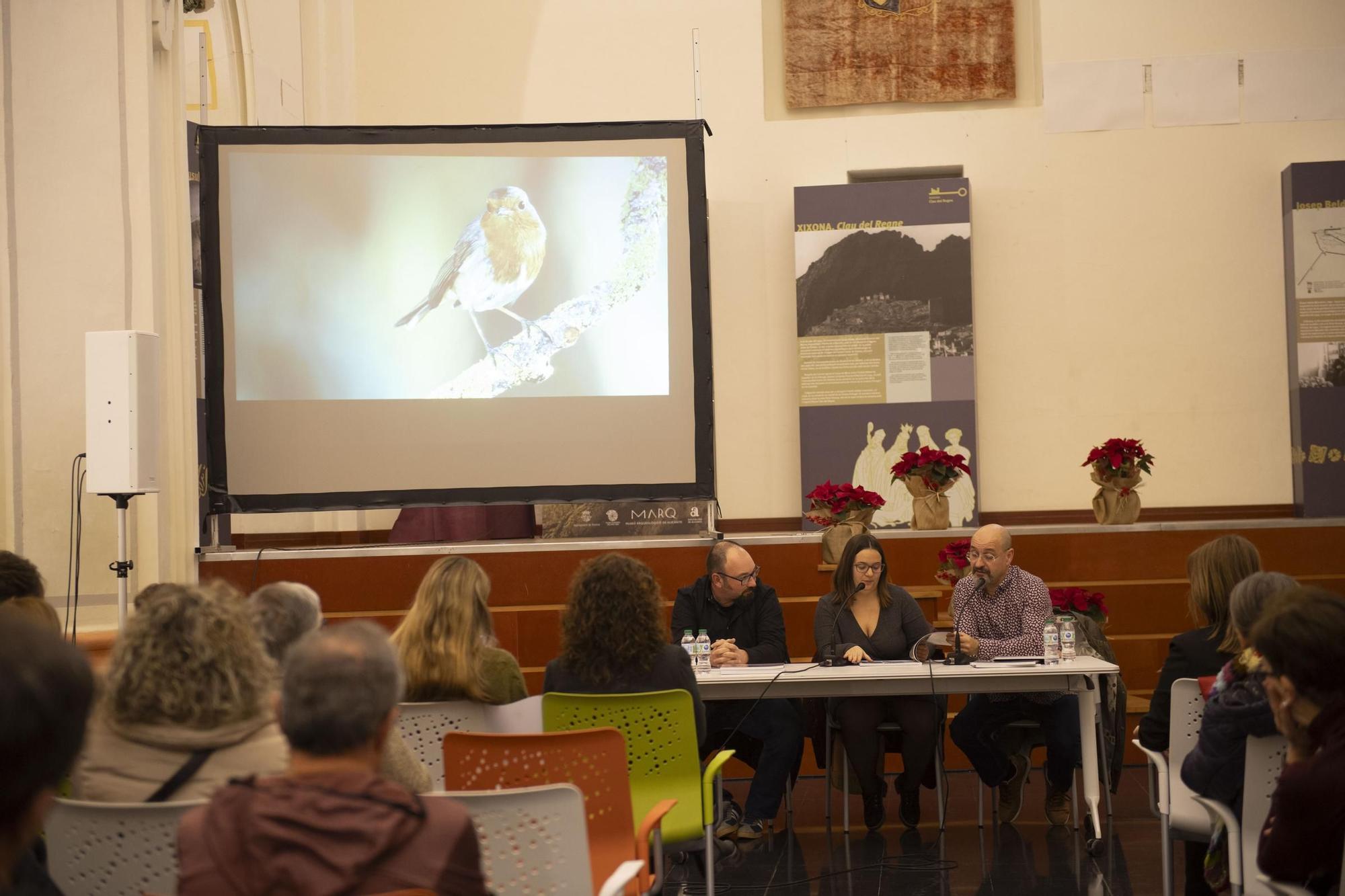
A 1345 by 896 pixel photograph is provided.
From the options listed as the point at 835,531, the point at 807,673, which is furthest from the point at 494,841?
the point at 835,531

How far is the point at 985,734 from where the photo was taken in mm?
5000

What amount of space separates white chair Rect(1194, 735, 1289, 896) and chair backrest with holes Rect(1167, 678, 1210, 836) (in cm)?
30

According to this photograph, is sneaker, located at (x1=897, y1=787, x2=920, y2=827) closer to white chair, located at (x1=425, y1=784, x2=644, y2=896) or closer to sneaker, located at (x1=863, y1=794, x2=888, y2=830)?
sneaker, located at (x1=863, y1=794, x2=888, y2=830)

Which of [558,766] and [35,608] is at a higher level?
[35,608]

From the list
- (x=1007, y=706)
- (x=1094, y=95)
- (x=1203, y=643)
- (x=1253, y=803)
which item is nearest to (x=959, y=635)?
(x=1007, y=706)

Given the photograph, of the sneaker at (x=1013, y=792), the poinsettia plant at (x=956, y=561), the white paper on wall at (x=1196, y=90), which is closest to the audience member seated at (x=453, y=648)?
the sneaker at (x=1013, y=792)

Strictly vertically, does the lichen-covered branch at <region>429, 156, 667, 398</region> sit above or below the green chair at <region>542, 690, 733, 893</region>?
above

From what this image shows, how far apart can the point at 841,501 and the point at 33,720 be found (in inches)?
213

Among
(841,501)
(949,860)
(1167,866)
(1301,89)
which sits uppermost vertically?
(1301,89)

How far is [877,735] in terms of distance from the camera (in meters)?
4.99

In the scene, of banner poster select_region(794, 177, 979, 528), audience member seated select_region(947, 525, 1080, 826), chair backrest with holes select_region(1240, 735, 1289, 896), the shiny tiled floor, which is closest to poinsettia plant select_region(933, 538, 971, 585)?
audience member seated select_region(947, 525, 1080, 826)

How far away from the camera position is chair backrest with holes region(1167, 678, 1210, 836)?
10.7ft

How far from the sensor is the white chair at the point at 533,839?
7.38 ft

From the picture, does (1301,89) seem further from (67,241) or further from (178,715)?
(178,715)
